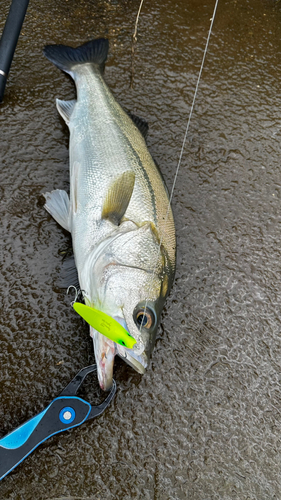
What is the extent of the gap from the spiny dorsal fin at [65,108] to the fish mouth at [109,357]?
1.52m

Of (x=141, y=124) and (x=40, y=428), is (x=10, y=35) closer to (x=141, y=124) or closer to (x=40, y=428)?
(x=141, y=124)

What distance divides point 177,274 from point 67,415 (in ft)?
3.16

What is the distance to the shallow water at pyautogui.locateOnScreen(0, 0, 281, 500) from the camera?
180cm

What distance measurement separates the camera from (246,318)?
2189mm

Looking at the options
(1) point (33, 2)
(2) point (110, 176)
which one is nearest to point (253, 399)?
(2) point (110, 176)

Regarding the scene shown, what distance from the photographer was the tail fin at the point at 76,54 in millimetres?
2758

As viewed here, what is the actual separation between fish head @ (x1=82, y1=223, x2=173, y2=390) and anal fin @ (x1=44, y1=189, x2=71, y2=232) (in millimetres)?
372

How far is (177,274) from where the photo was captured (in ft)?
7.38

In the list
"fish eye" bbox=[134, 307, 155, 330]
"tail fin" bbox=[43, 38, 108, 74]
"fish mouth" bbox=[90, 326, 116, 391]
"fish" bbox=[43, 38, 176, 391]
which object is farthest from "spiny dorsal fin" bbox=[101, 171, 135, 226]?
"tail fin" bbox=[43, 38, 108, 74]

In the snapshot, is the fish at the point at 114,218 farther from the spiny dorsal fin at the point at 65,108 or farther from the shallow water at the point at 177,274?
the shallow water at the point at 177,274

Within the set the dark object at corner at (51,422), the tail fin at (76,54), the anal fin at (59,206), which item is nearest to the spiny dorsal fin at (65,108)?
the tail fin at (76,54)

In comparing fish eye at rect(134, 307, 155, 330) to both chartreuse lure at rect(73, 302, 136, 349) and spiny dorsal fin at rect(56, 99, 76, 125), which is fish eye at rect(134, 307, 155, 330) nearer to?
chartreuse lure at rect(73, 302, 136, 349)

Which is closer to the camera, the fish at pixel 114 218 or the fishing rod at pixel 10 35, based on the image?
the fish at pixel 114 218

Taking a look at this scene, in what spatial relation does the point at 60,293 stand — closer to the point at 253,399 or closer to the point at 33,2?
the point at 253,399
